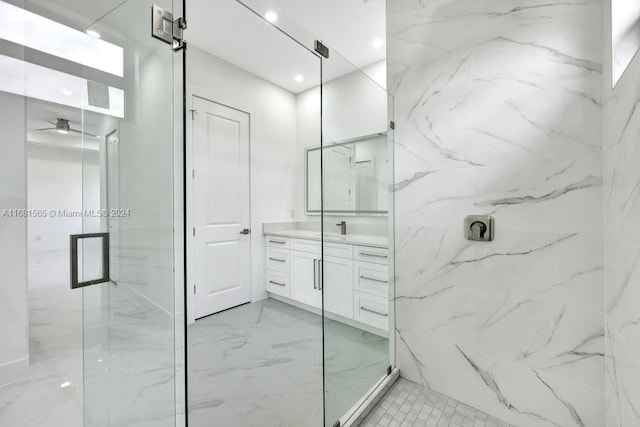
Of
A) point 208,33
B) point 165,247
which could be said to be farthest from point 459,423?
point 208,33

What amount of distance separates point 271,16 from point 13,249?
6.99ft

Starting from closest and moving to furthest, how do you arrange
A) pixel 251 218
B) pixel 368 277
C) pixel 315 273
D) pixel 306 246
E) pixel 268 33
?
pixel 368 277 → pixel 268 33 → pixel 315 273 → pixel 306 246 → pixel 251 218

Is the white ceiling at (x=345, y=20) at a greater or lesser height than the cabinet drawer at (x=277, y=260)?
greater

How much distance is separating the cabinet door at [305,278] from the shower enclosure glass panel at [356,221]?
0.73m

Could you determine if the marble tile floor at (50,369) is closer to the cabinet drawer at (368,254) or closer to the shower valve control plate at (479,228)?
the cabinet drawer at (368,254)

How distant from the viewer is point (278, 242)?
306 cm

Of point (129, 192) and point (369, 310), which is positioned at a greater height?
point (129, 192)

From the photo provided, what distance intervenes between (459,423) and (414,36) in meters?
2.31

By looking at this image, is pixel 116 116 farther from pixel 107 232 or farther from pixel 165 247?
pixel 165 247

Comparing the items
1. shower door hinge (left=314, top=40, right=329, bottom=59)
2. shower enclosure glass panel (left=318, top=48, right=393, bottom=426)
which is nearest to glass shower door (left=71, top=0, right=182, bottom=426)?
shower door hinge (left=314, top=40, right=329, bottom=59)

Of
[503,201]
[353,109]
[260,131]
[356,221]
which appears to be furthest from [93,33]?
[503,201]

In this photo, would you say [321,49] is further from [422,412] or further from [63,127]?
[422,412]

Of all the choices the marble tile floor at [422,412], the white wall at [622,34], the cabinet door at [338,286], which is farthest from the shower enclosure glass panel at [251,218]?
the white wall at [622,34]

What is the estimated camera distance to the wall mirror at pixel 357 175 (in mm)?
1896
